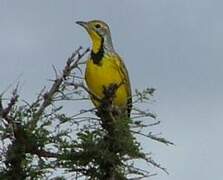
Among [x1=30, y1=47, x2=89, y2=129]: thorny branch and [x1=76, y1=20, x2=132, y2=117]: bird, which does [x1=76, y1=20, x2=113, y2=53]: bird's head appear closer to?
[x1=76, y1=20, x2=132, y2=117]: bird

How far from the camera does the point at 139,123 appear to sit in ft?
20.2

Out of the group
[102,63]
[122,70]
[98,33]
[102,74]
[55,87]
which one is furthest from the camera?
[98,33]

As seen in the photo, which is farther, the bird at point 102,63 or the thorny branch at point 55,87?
the bird at point 102,63

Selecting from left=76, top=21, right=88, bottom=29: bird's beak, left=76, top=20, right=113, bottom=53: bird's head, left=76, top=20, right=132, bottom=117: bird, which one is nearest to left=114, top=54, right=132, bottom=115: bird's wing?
left=76, top=20, right=132, bottom=117: bird

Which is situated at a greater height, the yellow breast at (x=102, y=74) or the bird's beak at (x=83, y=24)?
the bird's beak at (x=83, y=24)

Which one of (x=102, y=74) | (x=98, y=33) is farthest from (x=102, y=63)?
(x=98, y=33)

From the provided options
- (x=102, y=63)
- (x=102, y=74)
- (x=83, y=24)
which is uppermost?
(x=83, y=24)

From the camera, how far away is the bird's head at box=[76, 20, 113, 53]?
10.5m

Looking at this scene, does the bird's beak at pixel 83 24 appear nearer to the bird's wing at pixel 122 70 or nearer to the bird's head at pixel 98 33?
the bird's head at pixel 98 33

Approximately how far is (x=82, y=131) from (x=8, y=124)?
81 cm

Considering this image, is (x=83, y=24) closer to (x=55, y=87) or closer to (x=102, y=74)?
(x=102, y=74)

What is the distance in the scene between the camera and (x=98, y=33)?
10562 mm

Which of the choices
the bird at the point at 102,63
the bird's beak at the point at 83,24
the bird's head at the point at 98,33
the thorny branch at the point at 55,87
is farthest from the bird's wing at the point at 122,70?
the thorny branch at the point at 55,87

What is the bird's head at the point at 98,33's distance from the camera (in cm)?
1048
